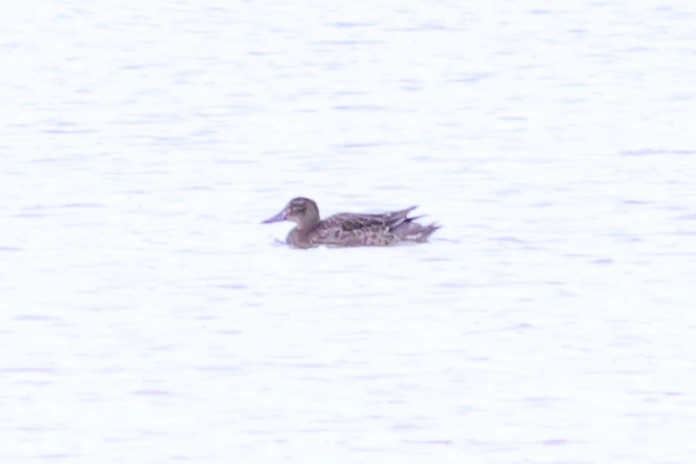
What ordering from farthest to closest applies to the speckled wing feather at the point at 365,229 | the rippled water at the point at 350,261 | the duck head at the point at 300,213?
the duck head at the point at 300,213, the speckled wing feather at the point at 365,229, the rippled water at the point at 350,261

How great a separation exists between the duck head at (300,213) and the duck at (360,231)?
0.01 m

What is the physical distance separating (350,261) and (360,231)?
352 millimetres

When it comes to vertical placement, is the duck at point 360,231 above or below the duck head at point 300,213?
below

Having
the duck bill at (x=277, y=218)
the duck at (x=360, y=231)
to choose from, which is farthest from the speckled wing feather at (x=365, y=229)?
Answer: the duck bill at (x=277, y=218)

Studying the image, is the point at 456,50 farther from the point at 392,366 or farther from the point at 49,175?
the point at 392,366

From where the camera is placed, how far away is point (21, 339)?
1006 centimetres

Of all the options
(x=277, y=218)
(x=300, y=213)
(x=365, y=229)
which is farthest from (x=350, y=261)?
(x=277, y=218)

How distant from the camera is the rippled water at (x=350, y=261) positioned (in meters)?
8.73

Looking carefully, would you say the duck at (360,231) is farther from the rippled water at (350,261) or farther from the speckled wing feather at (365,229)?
the rippled water at (350,261)

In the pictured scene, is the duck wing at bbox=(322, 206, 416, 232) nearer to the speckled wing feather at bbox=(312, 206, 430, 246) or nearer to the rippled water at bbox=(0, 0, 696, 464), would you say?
the speckled wing feather at bbox=(312, 206, 430, 246)

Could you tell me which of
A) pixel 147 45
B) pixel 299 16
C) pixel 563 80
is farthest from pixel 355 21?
pixel 563 80

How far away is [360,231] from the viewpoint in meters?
12.5

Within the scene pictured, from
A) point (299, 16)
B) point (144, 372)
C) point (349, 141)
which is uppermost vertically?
point (299, 16)

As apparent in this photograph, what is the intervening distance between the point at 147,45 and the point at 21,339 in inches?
553
